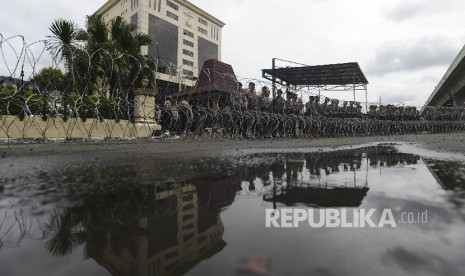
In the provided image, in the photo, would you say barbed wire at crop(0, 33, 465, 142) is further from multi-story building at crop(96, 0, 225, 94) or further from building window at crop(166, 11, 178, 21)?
building window at crop(166, 11, 178, 21)

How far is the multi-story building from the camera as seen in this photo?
67.2 metres

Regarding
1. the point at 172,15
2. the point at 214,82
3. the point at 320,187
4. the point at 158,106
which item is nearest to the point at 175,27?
the point at 172,15

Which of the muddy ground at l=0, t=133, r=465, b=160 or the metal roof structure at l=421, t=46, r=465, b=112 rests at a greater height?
the metal roof structure at l=421, t=46, r=465, b=112

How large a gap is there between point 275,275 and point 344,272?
0.31 metres

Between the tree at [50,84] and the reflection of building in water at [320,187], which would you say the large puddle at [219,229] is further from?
the tree at [50,84]

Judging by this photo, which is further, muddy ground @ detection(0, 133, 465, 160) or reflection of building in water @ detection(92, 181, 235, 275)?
muddy ground @ detection(0, 133, 465, 160)

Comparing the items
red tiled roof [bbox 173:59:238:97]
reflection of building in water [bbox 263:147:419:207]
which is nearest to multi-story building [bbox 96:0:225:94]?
red tiled roof [bbox 173:59:238:97]

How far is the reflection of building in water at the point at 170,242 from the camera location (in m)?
1.41

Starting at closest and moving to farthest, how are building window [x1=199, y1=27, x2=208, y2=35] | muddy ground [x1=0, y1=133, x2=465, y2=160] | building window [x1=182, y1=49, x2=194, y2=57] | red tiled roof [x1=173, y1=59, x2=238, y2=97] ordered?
muddy ground [x1=0, y1=133, x2=465, y2=160] < red tiled roof [x1=173, y1=59, x2=238, y2=97] < building window [x1=182, y1=49, x2=194, y2=57] < building window [x1=199, y1=27, x2=208, y2=35]

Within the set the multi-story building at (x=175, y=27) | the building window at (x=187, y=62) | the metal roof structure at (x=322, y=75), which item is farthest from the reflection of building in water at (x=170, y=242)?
the building window at (x=187, y=62)

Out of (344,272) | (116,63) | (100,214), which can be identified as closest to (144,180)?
(100,214)

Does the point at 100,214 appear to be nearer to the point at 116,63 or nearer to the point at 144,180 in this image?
the point at 144,180

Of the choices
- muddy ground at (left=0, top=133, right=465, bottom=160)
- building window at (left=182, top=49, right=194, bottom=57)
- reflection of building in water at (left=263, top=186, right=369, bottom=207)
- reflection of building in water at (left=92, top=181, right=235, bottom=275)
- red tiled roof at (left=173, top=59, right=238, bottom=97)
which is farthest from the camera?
building window at (left=182, top=49, right=194, bottom=57)

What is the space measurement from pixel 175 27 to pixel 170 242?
79.5 meters
